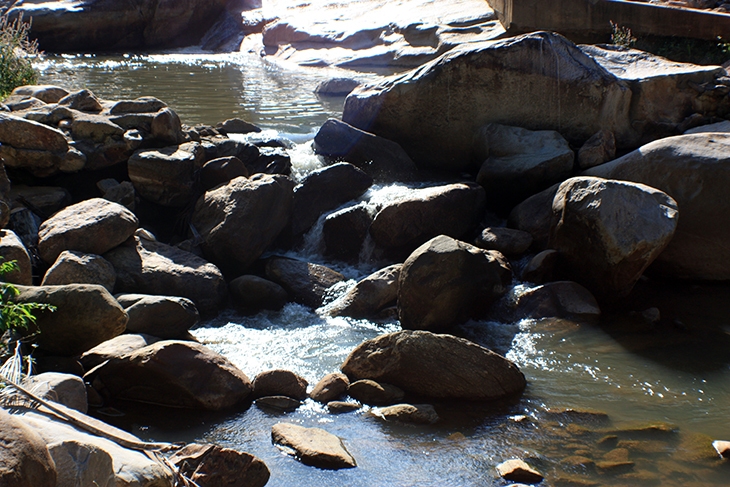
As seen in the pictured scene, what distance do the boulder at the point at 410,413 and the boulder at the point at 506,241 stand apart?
9.89 ft

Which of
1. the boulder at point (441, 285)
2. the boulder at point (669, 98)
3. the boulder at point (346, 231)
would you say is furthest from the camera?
the boulder at point (669, 98)

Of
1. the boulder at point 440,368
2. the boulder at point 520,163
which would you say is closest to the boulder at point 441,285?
the boulder at point 440,368

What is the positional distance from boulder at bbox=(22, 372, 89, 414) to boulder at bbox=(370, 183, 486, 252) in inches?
168

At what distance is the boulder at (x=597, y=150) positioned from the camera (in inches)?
301

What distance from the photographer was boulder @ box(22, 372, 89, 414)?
10.6 ft

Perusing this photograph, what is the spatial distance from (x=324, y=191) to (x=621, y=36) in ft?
24.4

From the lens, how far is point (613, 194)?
5.66 metres

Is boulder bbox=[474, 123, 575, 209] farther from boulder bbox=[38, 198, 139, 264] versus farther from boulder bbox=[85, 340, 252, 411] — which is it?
boulder bbox=[85, 340, 252, 411]

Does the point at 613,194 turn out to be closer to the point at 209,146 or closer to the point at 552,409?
the point at 552,409

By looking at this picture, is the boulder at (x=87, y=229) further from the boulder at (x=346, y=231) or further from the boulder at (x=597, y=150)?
the boulder at (x=597, y=150)

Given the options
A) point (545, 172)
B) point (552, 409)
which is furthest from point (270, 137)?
point (552, 409)

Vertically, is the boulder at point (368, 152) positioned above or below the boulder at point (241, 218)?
above

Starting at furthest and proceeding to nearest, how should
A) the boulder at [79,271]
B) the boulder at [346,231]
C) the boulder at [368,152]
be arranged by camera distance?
1. the boulder at [368,152]
2. the boulder at [346,231]
3. the boulder at [79,271]

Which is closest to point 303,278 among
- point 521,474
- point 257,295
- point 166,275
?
point 257,295
